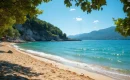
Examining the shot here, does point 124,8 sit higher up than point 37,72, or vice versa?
point 124,8

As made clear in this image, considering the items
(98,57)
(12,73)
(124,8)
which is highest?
(124,8)

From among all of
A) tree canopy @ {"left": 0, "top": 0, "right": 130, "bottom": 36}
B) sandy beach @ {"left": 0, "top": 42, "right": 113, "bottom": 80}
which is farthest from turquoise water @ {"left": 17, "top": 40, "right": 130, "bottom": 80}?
tree canopy @ {"left": 0, "top": 0, "right": 130, "bottom": 36}

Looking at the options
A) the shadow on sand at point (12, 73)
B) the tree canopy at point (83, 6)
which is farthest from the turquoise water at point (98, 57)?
the tree canopy at point (83, 6)

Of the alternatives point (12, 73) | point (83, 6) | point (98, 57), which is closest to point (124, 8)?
point (83, 6)

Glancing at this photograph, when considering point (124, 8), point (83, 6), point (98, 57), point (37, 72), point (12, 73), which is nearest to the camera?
point (124, 8)

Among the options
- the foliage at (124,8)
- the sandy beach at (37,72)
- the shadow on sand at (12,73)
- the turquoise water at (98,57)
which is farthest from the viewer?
the turquoise water at (98,57)

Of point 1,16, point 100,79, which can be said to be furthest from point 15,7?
point 100,79

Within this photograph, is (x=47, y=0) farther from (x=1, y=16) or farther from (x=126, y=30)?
(x=126, y=30)

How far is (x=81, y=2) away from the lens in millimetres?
7809

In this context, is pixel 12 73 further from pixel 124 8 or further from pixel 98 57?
pixel 98 57

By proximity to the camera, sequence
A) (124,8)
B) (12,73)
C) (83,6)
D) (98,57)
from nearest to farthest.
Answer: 1. (124,8)
2. (83,6)
3. (12,73)
4. (98,57)

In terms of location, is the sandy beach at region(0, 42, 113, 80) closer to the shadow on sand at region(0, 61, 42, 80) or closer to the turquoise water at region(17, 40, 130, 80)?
the shadow on sand at region(0, 61, 42, 80)

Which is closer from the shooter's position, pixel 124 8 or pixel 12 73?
pixel 124 8

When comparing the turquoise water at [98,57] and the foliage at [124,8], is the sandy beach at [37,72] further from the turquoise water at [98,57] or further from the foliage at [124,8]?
the foliage at [124,8]
